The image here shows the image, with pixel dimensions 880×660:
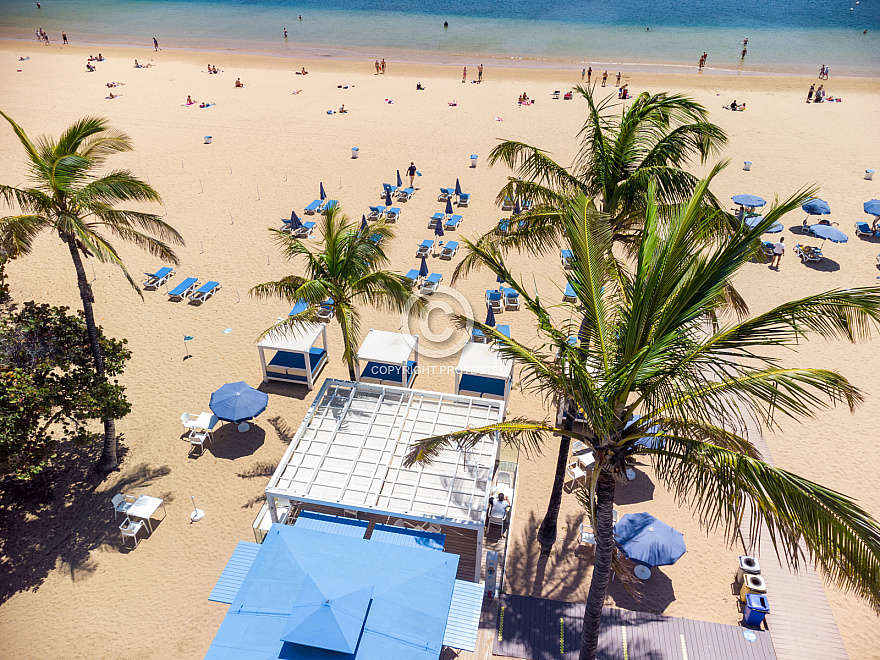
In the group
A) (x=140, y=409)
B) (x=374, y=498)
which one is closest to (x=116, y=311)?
(x=140, y=409)

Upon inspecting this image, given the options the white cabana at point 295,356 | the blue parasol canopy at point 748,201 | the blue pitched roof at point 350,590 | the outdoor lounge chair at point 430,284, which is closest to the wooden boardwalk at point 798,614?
the blue pitched roof at point 350,590

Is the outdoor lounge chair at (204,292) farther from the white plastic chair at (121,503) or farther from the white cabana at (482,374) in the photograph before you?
the white cabana at (482,374)

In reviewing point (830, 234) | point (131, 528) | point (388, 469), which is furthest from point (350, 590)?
point (830, 234)

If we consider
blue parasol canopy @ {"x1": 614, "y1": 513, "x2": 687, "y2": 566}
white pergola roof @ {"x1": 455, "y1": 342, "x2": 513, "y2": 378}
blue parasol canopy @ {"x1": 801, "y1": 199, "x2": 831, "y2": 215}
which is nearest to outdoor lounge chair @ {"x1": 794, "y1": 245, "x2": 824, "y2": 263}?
blue parasol canopy @ {"x1": 801, "y1": 199, "x2": 831, "y2": 215}

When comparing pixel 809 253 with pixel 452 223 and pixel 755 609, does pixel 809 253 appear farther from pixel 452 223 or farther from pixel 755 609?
pixel 755 609

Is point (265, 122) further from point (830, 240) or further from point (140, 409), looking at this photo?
point (830, 240)

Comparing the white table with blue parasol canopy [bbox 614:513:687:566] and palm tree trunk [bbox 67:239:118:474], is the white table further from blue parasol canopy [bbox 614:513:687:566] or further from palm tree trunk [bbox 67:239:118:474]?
blue parasol canopy [bbox 614:513:687:566]
